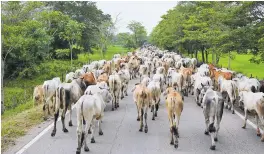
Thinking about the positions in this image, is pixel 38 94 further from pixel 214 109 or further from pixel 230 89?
pixel 230 89

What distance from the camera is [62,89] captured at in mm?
11414

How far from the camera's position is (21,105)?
1847 cm

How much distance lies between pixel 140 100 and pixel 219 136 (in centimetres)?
297

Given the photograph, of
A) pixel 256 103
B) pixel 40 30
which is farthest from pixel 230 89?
pixel 40 30

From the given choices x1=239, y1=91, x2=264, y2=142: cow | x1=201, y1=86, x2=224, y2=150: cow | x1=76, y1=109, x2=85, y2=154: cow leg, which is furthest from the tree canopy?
x1=239, y1=91, x2=264, y2=142: cow

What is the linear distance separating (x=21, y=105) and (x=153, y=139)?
34.2ft

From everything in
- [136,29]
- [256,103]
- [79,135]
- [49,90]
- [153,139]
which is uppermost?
[136,29]

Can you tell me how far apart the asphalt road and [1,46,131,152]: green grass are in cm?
106

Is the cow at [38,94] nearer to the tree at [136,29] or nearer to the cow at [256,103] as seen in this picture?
the cow at [256,103]

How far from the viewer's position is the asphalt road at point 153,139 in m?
9.70

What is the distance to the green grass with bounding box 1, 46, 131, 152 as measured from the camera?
1108 centimetres

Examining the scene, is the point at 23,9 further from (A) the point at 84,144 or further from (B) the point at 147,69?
(A) the point at 84,144

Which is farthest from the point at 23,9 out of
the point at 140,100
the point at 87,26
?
the point at 87,26

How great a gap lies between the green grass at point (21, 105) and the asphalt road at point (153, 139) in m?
1.06
